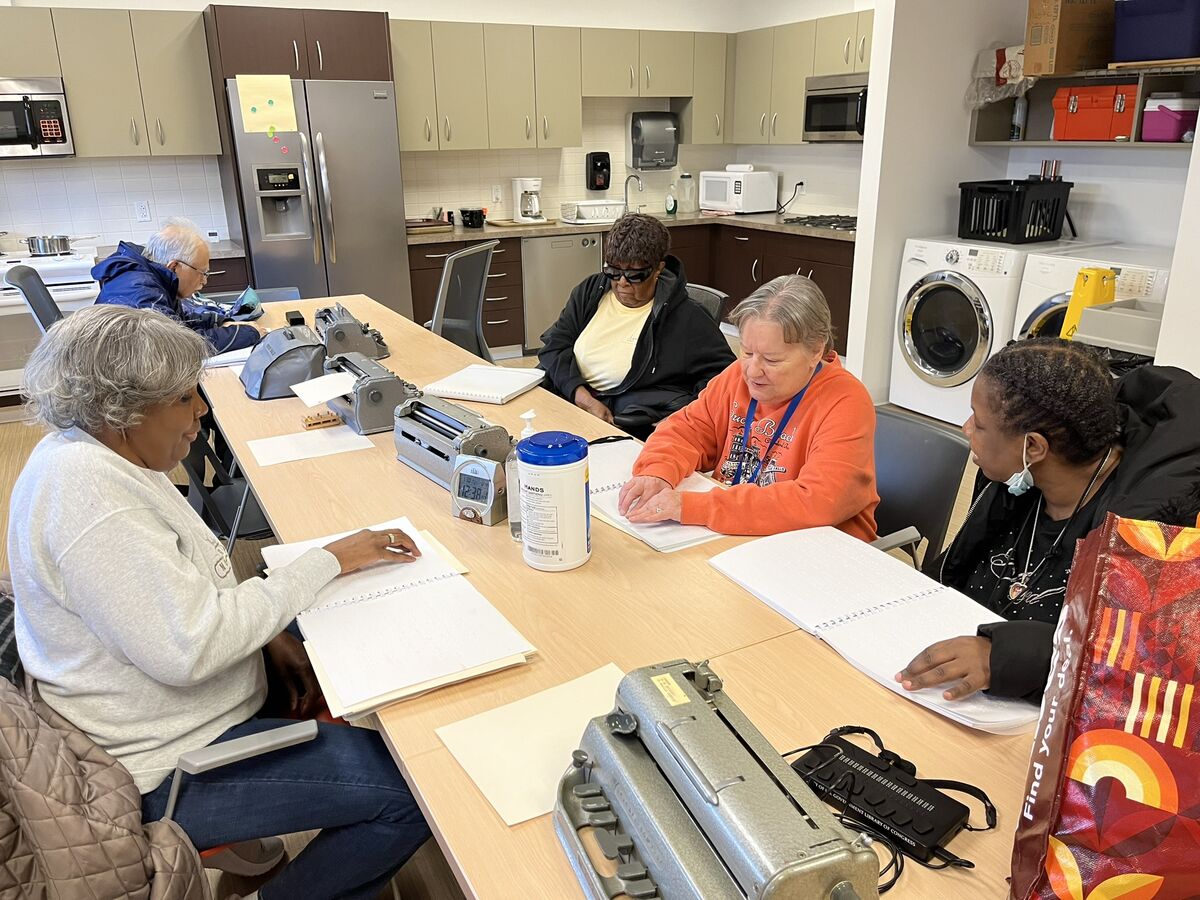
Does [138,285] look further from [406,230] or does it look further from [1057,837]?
[1057,837]

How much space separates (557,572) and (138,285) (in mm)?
2251

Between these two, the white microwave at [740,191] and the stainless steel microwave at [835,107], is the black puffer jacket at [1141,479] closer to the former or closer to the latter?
the stainless steel microwave at [835,107]

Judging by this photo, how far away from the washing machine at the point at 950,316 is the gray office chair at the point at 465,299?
89.5 inches

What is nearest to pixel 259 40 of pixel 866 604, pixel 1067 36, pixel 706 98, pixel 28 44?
pixel 28 44

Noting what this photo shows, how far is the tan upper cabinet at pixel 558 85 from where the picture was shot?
19.5 feet

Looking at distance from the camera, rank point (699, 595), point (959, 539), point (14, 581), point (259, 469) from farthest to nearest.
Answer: point (259, 469), point (959, 539), point (699, 595), point (14, 581)

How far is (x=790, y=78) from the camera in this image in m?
6.09

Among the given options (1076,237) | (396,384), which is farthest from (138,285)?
(1076,237)

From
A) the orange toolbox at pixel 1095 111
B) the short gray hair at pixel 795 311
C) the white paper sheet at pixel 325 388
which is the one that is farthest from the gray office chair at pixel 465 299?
the orange toolbox at pixel 1095 111

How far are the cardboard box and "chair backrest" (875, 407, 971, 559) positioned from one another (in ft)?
9.75

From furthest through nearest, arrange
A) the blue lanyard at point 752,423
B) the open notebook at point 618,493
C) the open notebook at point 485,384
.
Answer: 1. the open notebook at point 485,384
2. the blue lanyard at point 752,423
3. the open notebook at point 618,493

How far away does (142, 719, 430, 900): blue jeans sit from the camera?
130 cm

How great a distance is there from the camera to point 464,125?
5.86 m

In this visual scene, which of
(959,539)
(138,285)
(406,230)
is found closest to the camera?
(959,539)
